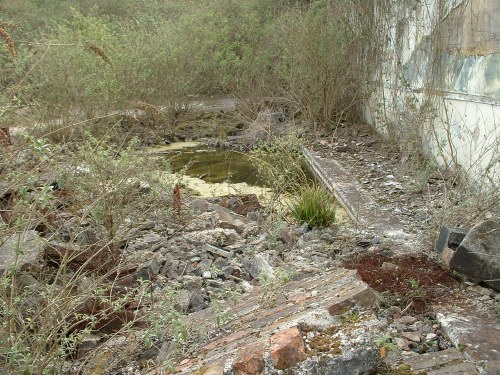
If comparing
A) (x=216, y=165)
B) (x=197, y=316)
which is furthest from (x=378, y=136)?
(x=197, y=316)

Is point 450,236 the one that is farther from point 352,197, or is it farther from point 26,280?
point 26,280

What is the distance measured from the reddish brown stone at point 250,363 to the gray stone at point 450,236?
7.83 ft

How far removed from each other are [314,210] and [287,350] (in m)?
3.69

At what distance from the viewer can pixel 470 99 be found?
22.3 ft

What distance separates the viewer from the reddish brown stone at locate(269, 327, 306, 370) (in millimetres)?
2367

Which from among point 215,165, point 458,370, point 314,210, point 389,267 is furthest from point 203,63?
point 458,370

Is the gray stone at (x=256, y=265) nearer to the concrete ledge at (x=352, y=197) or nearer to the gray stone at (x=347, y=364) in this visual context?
the concrete ledge at (x=352, y=197)

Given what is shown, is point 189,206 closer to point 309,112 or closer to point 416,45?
point 416,45

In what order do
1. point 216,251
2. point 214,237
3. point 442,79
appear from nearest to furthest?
point 216,251, point 214,237, point 442,79

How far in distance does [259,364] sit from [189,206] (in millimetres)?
4181

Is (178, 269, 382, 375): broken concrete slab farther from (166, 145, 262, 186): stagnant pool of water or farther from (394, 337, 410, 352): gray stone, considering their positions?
(166, 145, 262, 186): stagnant pool of water

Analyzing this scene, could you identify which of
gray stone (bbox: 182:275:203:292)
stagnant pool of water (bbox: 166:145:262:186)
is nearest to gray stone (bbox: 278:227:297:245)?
gray stone (bbox: 182:275:203:292)

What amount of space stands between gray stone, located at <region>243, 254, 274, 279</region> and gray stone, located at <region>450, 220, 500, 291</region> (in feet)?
4.34

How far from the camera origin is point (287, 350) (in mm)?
2387
